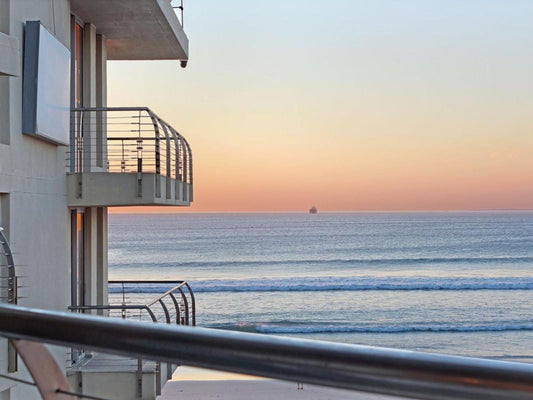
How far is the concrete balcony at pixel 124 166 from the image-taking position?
33.6ft

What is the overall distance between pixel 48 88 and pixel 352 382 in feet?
28.1

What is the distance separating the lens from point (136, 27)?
41.5 ft

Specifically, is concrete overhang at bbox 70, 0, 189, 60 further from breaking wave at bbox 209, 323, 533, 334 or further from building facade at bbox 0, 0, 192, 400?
breaking wave at bbox 209, 323, 533, 334

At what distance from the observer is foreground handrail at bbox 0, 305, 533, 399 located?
3.35ft

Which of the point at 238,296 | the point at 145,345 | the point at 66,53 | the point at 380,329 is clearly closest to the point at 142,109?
the point at 66,53

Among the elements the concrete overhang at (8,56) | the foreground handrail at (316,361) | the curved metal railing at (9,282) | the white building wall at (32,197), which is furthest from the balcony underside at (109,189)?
the foreground handrail at (316,361)

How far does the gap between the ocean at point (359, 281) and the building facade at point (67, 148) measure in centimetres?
1376

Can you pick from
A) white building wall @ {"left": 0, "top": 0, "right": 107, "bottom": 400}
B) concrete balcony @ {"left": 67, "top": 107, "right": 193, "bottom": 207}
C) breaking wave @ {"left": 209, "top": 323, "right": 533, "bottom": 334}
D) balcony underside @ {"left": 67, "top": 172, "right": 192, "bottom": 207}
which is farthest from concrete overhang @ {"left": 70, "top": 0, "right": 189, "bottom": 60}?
breaking wave @ {"left": 209, "top": 323, "right": 533, "bottom": 334}

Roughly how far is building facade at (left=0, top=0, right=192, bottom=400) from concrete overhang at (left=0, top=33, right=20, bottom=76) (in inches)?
0.4

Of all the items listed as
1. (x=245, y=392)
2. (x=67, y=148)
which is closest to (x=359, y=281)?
(x=245, y=392)

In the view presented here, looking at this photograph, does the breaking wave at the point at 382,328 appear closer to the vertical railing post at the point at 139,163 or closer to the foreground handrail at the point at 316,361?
the vertical railing post at the point at 139,163

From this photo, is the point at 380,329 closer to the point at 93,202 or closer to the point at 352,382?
the point at 93,202

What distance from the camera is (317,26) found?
144 feet

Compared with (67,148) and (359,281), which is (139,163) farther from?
(359,281)
